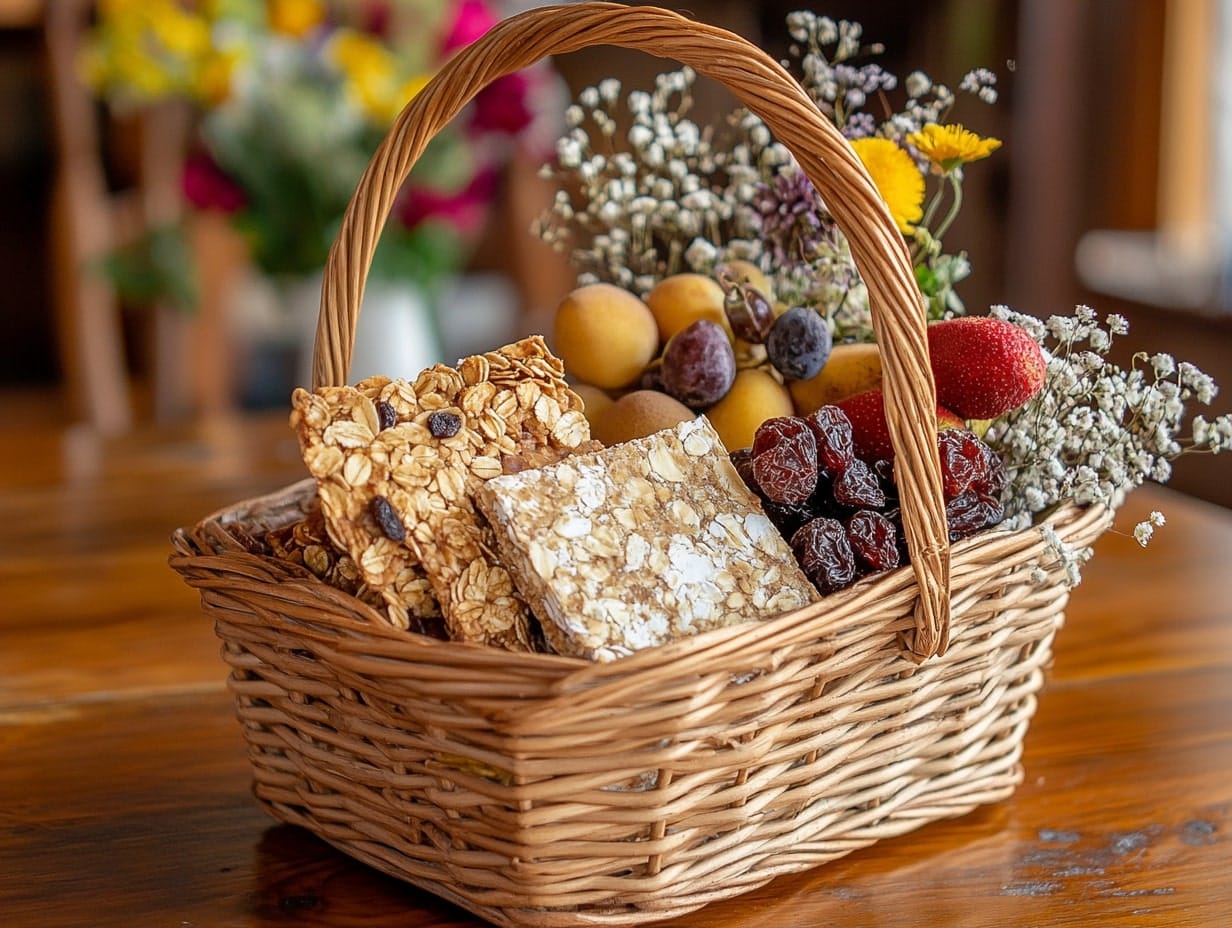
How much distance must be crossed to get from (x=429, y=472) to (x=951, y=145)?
0.45 m

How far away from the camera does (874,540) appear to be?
2.36ft

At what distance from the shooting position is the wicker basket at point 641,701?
628 millimetres

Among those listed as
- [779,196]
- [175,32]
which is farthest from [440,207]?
[779,196]

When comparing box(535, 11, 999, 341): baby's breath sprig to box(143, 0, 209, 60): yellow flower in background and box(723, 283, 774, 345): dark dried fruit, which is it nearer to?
box(723, 283, 774, 345): dark dried fruit

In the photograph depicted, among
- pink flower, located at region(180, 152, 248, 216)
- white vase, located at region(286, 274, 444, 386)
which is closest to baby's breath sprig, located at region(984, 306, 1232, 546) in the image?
white vase, located at region(286, 274, 444, 386)

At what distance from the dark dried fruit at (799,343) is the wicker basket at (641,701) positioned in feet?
0.68

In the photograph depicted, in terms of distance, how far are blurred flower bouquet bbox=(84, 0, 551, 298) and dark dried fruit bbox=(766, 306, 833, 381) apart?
0.98 meters

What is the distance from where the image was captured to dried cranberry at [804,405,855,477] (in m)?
0.76

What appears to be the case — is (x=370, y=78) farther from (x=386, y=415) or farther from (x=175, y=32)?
(x=386, y=415)

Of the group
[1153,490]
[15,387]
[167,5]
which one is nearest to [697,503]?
[1153,490]

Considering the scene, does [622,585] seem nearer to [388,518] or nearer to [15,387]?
[388,518]

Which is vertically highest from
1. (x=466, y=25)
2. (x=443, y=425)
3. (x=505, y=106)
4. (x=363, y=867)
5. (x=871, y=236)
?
(x=466, y=25)

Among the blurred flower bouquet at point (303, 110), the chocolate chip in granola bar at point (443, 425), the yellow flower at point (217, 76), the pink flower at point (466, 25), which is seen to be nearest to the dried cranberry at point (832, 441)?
the chocolate chip in granola bar at point (443, 425)

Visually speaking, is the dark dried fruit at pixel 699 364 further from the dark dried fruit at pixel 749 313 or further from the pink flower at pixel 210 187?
the pink flower at pixel 210 187
